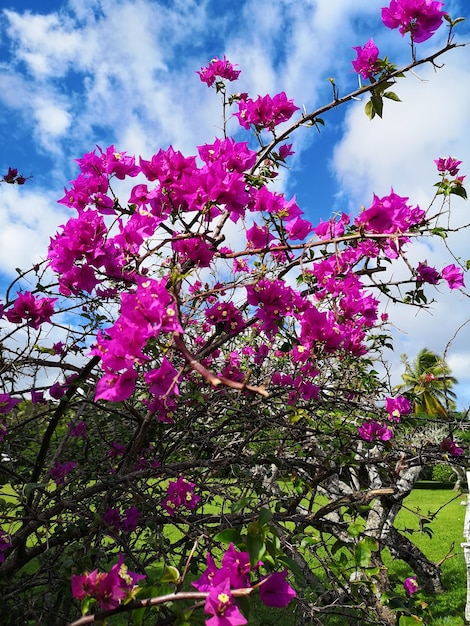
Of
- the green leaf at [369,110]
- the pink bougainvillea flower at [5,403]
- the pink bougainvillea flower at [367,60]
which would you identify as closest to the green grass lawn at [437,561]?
the pink bougainvillea flower at [5,403]

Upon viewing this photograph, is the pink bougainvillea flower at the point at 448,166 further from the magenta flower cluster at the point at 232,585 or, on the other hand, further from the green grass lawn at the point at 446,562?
the magenta flower cluster at the point at 232,585

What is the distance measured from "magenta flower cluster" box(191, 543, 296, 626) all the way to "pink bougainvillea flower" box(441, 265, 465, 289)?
185cm

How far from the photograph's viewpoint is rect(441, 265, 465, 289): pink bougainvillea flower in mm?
2430

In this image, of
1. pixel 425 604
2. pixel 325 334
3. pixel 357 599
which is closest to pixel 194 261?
pixel 325 334

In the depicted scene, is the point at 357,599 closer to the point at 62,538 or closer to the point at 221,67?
the point at 62,538

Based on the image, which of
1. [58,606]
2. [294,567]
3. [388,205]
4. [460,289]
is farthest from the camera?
[460,289]

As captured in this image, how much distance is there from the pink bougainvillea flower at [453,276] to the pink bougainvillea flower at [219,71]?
149 cm

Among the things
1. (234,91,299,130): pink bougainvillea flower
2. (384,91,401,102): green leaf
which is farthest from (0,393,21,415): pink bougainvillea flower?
(384,91,401,102): green leaf

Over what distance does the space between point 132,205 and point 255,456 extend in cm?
113

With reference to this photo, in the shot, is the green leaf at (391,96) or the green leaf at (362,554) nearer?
the green leaf at (362,554)

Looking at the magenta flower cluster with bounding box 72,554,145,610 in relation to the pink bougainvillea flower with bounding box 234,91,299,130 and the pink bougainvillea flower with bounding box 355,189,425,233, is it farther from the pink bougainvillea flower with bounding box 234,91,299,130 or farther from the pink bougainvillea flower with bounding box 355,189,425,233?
the pink bougainvillea flower with bounding box 234,91,299,130

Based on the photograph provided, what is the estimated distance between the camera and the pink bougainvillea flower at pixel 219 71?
263 cm

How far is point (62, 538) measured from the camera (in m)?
1.82

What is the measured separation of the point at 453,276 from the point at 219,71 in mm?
1605
